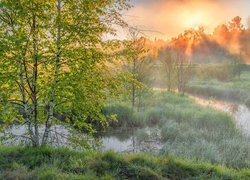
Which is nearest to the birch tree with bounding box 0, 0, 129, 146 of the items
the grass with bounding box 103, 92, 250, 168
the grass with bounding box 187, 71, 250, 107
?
the grass with bounding box 103, 92, 250, 168

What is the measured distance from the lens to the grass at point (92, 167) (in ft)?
16.6

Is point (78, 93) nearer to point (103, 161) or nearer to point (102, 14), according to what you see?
point (103, 161)

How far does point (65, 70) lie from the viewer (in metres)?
6.34

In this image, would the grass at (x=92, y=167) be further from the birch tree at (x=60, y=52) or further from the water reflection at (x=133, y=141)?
the water reflection at (x=133, y=141)

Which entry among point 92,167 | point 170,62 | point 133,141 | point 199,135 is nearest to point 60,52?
point 92,167

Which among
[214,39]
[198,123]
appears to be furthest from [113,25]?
[214,39]

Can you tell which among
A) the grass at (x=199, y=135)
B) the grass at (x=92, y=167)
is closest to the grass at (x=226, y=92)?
the grass at (x=199, y=135)

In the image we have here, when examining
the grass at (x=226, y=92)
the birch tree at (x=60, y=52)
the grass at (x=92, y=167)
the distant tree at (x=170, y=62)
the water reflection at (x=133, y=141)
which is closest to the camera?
the grass at (x=92, y=167)

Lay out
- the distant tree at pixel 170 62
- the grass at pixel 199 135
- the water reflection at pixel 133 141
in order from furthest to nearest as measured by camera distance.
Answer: the distant tree at pixel 170 62, the water reflection at pixel 133 141, the grass at pixel 199 135

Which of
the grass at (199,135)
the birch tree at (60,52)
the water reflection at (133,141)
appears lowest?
the water reflection at (133,141)

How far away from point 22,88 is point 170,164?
170 inches

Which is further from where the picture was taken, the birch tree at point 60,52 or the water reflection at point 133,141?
the water reflection at point 133,141

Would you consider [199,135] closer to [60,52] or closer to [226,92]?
[60,52]

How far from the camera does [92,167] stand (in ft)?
18.0
